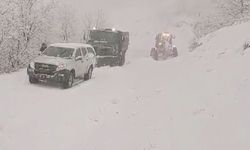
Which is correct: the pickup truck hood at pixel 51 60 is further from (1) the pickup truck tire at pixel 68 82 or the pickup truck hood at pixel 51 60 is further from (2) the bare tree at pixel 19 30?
(2) the bare tree at pixel 19 30

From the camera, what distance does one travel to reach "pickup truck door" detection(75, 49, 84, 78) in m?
21.7

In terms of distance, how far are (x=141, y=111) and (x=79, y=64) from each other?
653 centimetres

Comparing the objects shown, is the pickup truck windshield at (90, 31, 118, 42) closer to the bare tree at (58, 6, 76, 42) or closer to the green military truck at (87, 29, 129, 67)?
the green military truck at (87, 29, 129, 67)

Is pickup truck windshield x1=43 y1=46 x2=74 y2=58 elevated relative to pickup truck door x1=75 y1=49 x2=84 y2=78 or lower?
elevated

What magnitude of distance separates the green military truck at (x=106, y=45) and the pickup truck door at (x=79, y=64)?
7796mm

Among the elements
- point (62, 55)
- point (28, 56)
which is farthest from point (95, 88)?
point (28, 56)

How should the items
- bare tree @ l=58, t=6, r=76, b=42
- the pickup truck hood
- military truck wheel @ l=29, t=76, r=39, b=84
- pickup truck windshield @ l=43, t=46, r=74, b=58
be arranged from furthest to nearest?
bare tree @ l=58, t=6, r=76, b=42, pickup truck windshield @ l=43, t=46, r=74, b=58, military truck wheel @ l=29, t=76, r=39, b=84, the pickup truck hood

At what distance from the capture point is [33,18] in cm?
3809

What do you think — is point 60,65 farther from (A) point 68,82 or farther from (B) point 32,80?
(B) point 32,80

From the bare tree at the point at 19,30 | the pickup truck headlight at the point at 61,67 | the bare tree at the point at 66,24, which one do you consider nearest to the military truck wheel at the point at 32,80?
the pickup truck headlight at the point at 61,67

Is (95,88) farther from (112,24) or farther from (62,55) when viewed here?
(112,24)

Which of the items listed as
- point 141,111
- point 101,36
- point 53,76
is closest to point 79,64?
point 53,76

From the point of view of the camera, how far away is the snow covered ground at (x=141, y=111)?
12.3m

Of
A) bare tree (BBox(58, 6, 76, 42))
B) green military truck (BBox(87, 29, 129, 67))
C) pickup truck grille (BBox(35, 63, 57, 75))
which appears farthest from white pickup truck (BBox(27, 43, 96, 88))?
bare tree (BBox(58, 6, 76, 42))
